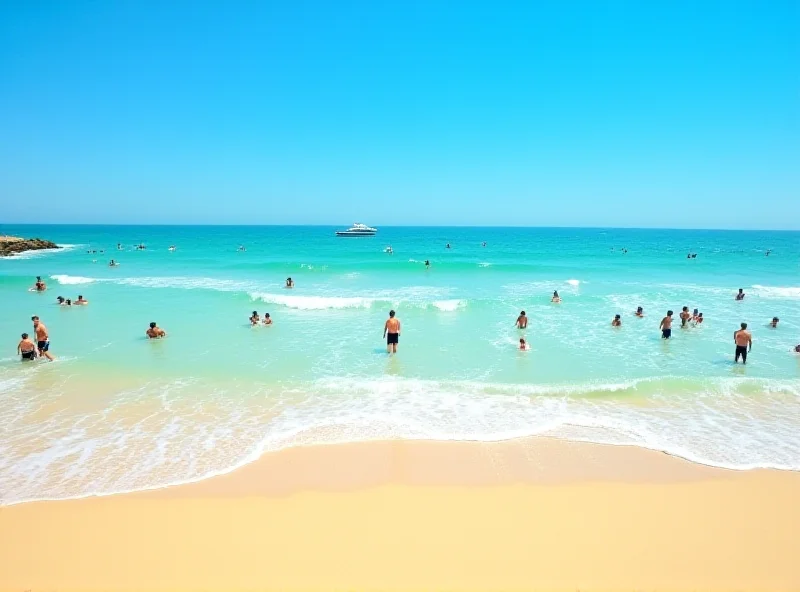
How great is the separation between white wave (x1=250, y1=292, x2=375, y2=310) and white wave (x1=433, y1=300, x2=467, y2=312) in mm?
3158

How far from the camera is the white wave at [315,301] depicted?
21500 millimetres

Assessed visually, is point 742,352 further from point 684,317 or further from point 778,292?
point 778,292

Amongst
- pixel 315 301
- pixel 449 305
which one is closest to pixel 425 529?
pixel 449 305

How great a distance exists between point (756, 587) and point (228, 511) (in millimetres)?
6056

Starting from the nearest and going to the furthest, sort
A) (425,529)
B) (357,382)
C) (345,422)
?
(425,529) < (345,422) < (357,382)

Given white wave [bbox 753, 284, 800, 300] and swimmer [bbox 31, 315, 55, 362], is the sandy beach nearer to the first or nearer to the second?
swimmer [bbox 31, 315, 55, 362]

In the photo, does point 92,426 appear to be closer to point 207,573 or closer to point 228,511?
point 228,511

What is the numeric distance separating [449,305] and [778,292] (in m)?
20.3

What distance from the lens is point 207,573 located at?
4.97m

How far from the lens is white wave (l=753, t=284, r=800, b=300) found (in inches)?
996

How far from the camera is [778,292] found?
1053 inches

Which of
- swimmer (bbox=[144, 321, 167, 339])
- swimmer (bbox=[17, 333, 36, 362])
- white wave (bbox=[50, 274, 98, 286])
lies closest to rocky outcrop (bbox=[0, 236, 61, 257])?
white wave (bbox=[50, 274, 98, 286])

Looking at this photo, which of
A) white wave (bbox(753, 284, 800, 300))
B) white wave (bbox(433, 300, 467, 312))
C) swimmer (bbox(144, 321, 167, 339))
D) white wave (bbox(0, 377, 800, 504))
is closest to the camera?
white wave (bbox(0, 377, 800, 504))

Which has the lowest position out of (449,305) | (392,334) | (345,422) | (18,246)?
(345,422)
